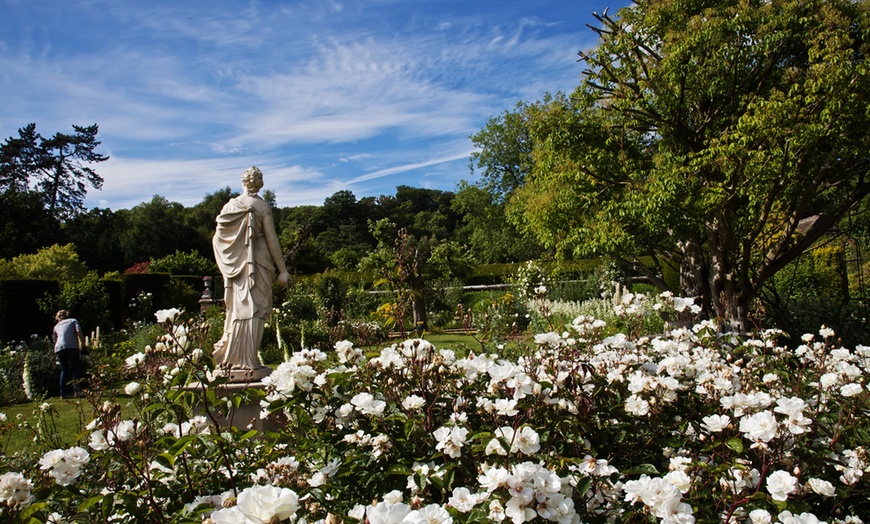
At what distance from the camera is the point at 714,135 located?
A: 7.80 meters

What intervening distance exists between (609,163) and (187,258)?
20.0 m

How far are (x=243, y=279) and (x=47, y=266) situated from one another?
60.9 ft

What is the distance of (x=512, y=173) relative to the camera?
29.7 m

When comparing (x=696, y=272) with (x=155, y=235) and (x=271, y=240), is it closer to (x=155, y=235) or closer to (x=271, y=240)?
(x=271, y=240)

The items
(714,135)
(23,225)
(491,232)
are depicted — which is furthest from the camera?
(491,232)

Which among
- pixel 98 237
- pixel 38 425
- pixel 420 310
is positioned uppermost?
pixel 98 237

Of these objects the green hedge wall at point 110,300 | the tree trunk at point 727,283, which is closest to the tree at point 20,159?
the green hedge wall at point 110,300

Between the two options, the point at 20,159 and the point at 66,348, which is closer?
the point at 66,348

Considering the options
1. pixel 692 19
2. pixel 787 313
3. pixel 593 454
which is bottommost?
pixel 787 313

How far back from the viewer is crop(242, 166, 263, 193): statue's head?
5.16 meters

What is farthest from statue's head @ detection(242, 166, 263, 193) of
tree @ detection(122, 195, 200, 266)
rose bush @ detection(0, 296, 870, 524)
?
tree @ detection(122, 195, 200, 266)

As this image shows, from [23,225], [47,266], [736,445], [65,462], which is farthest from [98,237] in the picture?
[736,445]

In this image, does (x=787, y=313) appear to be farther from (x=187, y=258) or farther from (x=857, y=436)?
(x=187, y=258)

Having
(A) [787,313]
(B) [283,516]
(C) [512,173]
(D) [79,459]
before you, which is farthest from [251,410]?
(C) [512,173]
